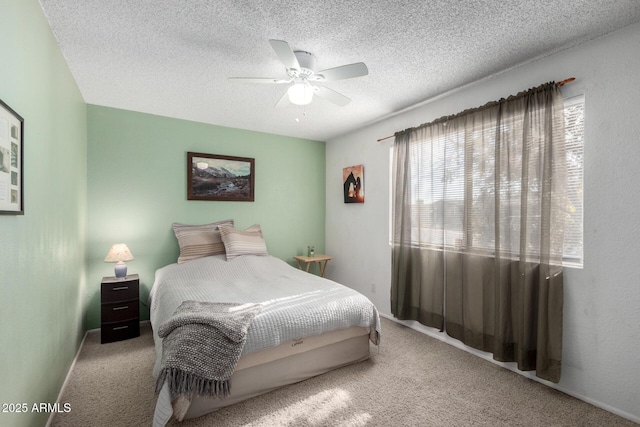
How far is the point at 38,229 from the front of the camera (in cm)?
166

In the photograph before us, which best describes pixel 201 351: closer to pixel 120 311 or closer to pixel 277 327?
pixel 277 327

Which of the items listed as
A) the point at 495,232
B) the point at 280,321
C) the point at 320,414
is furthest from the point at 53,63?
the point at 495,232

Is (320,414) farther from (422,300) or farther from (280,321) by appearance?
(422,300)

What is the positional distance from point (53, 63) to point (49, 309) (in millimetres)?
1636

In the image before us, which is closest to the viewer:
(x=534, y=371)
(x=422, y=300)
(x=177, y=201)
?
(x=534, y=371)

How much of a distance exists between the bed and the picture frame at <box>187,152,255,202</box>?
120 cm

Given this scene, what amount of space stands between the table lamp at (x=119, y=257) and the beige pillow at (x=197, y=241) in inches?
21.7

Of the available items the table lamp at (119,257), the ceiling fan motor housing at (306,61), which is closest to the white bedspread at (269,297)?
the table lamp at (119,257)

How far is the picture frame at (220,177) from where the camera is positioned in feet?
12.7

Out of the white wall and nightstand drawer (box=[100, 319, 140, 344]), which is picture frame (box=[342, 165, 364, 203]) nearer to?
the white wall

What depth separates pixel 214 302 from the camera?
2.39 meters

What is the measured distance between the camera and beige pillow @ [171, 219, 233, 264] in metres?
3.59

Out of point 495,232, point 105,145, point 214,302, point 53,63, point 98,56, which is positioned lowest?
point 214,302

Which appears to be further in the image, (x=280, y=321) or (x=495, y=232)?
(x=495, y=232)
